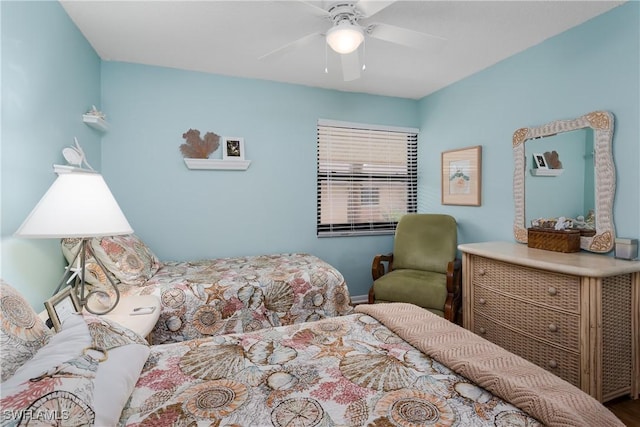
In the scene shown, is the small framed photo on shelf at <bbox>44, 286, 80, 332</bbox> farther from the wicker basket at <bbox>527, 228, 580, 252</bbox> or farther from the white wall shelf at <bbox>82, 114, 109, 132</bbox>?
the wicker basket at <bbox>527, 228, 580, 252</bbox>

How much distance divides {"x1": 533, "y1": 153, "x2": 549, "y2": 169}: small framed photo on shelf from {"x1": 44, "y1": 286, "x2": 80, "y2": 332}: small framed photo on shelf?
3.22 metres

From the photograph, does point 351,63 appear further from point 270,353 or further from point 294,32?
Answer: point 270,353

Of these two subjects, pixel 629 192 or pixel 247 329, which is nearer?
pixel 629 192

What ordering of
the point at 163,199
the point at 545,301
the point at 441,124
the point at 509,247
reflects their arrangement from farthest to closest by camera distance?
the point at 441,124, the point at 163,199, the point at 509,247, the point at 545,301

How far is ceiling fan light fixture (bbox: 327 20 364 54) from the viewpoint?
73.6 inches

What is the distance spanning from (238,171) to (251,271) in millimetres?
1170

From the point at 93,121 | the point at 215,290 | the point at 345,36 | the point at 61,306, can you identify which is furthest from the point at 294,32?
the point at 61,306

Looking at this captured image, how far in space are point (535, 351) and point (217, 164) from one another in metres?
3.02

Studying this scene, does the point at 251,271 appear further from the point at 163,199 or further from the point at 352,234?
the point at 352,234

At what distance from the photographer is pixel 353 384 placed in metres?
1.08

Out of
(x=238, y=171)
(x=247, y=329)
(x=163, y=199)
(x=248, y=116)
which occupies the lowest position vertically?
(x=247, y=329)

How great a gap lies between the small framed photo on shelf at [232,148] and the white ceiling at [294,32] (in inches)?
25.7

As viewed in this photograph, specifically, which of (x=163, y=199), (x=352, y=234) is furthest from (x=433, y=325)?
(x=163, y=199)

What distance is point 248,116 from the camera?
3377 millimetres
